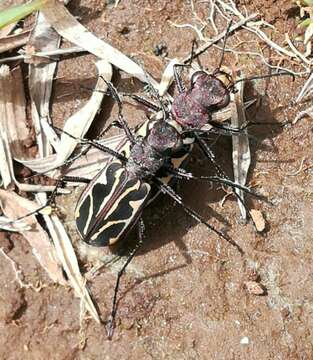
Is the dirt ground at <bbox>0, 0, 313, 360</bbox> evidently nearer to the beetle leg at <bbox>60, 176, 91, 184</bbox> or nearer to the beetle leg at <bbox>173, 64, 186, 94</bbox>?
the beetle leg at <bbox>173, 64, 186, 94</bbox>

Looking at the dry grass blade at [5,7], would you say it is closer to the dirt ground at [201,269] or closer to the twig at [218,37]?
the dirt ground at [201,269]

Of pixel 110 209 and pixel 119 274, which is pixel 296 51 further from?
pixel 119 274

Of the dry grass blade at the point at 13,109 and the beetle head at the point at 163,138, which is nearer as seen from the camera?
the beetle head at the point at 163,138

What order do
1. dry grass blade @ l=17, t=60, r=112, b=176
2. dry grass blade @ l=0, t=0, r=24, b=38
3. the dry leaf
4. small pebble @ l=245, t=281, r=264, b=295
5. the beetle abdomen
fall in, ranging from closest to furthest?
the beetle abdomen, small pebble @ l=245, t=281, r=264, b=295, the dry leaf, dry grass blade @ l=17, t=60, r=112, b=176, dry grass blade @ l=0, t=0, r=24, b=38

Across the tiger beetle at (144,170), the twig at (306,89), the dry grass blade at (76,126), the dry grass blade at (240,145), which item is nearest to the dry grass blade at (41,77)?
the dry grass blade at (76,126)

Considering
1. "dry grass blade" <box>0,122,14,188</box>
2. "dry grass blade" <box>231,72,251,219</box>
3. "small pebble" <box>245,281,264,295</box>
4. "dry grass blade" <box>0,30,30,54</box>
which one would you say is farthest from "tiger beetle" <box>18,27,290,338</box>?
"dry grass blade" <box>0,30,30,54</box>

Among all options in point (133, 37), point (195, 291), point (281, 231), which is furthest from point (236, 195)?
point (133, 37)

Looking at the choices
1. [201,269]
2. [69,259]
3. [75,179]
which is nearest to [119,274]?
[69,259]
